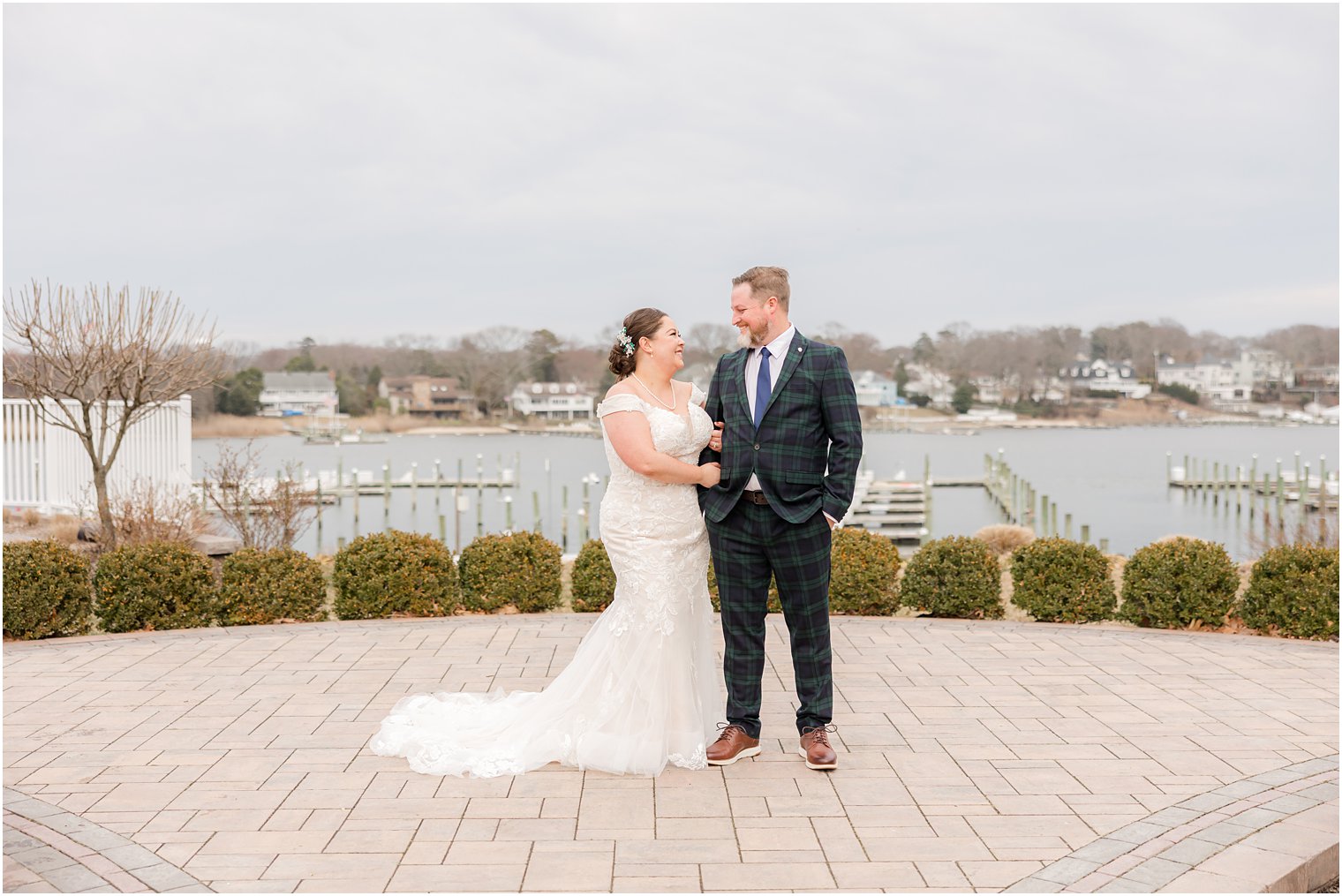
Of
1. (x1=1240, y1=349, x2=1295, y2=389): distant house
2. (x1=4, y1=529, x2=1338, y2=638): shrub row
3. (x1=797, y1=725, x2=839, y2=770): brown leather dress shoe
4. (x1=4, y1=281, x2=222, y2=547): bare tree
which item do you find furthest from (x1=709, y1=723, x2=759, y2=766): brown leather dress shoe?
(x1=1240, y1=349, x2=1295, y2=389): distant house

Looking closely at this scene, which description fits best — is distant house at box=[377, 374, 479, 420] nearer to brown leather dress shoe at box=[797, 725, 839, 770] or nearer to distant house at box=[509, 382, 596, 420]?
distant house at box=[509, 382, 596, 420]

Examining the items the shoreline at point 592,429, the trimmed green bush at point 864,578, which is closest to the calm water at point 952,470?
the shoreline at point 592,429

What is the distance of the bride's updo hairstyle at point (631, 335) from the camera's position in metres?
4.34

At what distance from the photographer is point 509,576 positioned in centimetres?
758

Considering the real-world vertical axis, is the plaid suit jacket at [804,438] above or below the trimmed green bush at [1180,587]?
above

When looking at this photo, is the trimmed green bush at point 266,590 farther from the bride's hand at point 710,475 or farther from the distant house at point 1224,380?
the distant house at point 1224,380

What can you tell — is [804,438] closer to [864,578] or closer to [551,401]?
[864,578]

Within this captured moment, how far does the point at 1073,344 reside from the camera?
8288 centimetres

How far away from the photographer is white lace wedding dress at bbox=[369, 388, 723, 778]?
425 cm

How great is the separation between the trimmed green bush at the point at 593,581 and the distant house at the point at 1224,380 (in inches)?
3680

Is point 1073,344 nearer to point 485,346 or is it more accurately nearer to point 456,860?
point 485,346

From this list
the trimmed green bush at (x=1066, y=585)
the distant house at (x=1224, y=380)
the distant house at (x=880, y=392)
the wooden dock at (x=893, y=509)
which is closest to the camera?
the trimmed green bush at (x=1066, y=585)

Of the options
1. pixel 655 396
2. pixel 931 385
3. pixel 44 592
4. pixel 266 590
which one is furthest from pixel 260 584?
pixel 931 385

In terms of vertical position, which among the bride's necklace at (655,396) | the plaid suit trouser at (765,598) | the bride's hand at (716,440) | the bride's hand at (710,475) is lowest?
the plaid suit trouser at (765,598)
